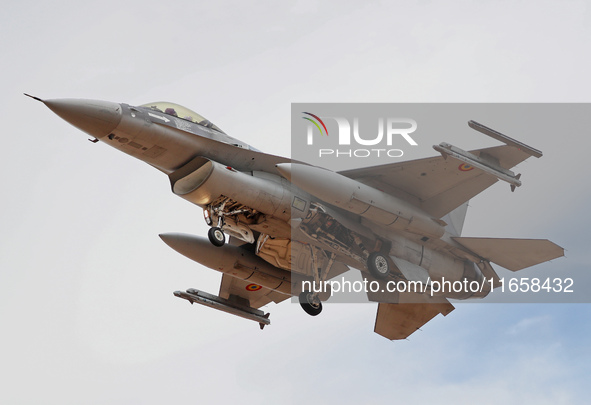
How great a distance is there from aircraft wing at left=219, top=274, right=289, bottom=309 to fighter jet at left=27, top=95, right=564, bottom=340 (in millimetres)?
46

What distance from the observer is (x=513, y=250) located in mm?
19656

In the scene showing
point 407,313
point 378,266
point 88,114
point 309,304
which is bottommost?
point 309,304

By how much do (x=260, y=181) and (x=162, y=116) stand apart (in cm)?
217

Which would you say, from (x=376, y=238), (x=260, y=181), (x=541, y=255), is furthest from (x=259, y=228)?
(x=541, y=255)

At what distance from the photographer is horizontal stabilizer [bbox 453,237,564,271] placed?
758 inches

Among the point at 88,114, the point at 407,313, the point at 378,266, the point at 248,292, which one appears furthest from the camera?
the point at 248,292

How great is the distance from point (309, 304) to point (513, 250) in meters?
4.42

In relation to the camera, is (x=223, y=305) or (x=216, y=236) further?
Result: (x=223, y=305)

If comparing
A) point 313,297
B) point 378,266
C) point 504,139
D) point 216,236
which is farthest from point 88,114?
point 504,139

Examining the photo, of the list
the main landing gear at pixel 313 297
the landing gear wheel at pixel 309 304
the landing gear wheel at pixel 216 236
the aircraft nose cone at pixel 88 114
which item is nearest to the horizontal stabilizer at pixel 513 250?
the main landing gear at pixel 313 297

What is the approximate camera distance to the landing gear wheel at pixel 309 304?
19.0 meters

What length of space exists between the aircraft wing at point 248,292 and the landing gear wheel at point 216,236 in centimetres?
459

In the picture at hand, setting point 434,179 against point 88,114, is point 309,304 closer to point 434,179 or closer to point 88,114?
point 434,179

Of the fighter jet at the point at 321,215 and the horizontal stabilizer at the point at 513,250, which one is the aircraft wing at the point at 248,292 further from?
the horizontal stabilizer at the point at 513,250
